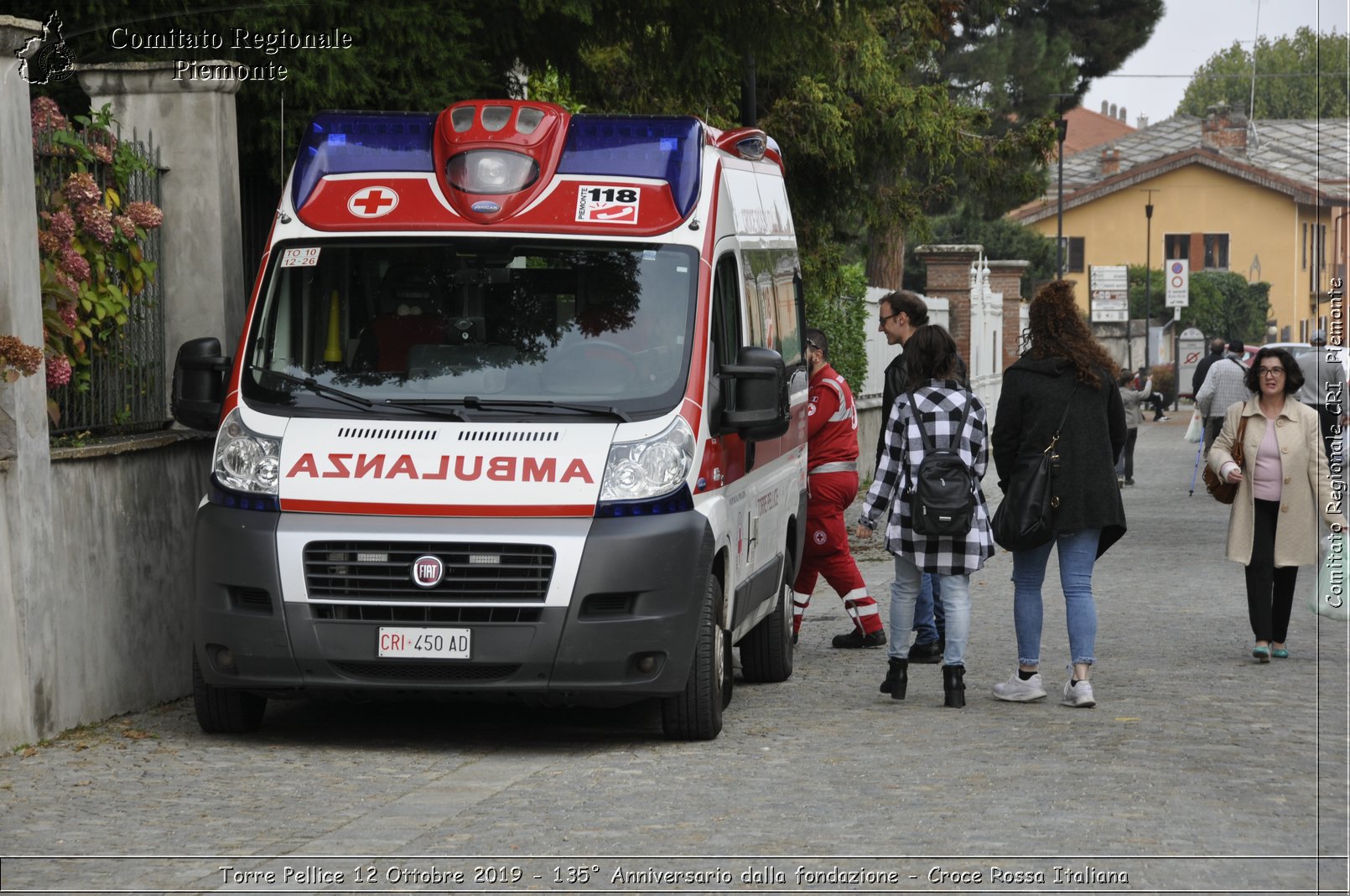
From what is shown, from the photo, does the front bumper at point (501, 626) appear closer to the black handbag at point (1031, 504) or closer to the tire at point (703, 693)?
the tire at point (703, 693)

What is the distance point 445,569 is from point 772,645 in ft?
10.3

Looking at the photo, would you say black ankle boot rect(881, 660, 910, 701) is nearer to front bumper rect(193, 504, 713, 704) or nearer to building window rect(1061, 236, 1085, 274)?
front bumper rect(193, 504, 713, 704)

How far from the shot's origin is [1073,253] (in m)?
85.5

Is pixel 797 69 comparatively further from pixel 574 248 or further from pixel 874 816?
pixel 874 816

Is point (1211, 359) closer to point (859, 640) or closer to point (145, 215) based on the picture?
point (859, 640)

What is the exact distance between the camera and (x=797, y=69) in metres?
18.0

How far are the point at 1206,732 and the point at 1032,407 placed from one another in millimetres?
1724

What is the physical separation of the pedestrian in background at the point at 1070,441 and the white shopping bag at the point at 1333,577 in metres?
1.43

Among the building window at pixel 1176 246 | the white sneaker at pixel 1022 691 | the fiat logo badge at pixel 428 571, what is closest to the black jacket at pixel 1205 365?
the white sneaker at pixel 1022 691

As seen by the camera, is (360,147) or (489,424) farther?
(360,147)

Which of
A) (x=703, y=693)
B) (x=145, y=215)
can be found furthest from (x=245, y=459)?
(x=703, y=693)

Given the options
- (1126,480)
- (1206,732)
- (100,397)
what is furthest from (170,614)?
(1126,480)

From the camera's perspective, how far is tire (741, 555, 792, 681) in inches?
420

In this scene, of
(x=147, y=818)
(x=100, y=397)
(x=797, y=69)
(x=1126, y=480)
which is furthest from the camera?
(x=1126, y=480)
